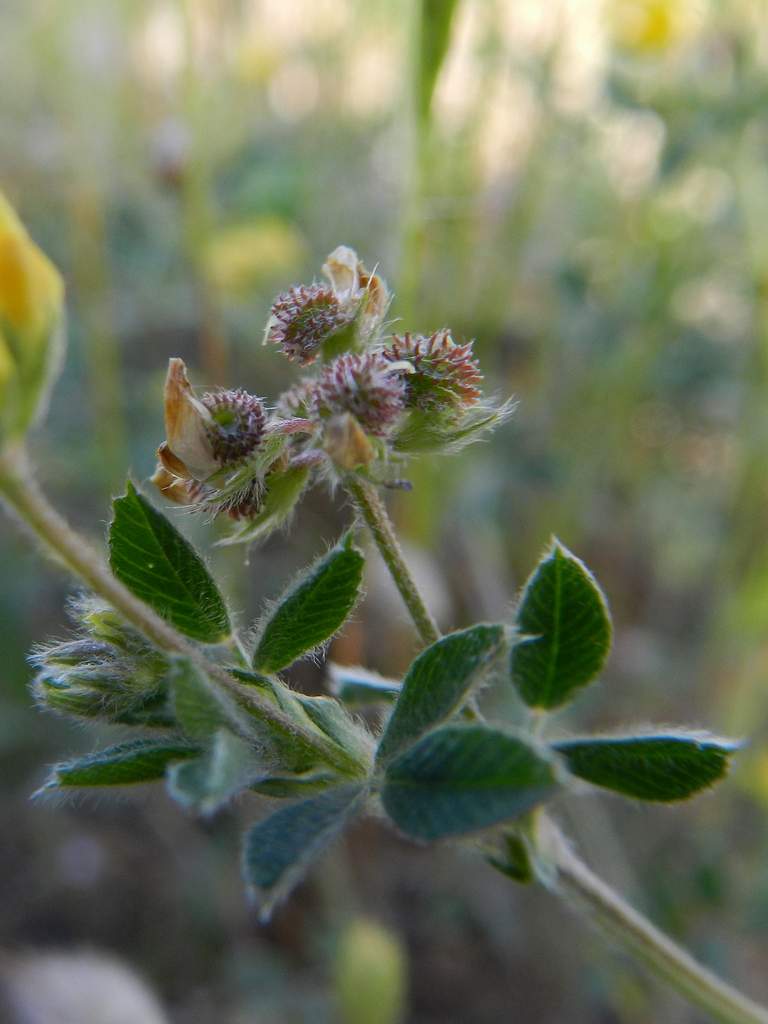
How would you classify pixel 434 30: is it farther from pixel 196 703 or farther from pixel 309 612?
pixel 196 703

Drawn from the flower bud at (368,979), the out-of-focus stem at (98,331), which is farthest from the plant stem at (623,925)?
the out-of-focus stem at (98,331)

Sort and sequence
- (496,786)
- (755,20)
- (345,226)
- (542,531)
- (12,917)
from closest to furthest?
(496,786) → (12,917) → (755,20) → (542,531) → (345,226)

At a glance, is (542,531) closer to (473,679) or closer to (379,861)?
(379,861)

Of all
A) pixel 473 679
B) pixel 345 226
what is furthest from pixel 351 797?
pixel 345 226

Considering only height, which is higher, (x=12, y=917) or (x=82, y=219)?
(x=82, y=219)

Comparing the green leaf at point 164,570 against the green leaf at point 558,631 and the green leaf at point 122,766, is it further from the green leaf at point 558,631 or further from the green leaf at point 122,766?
the green leaf at point 558,631
